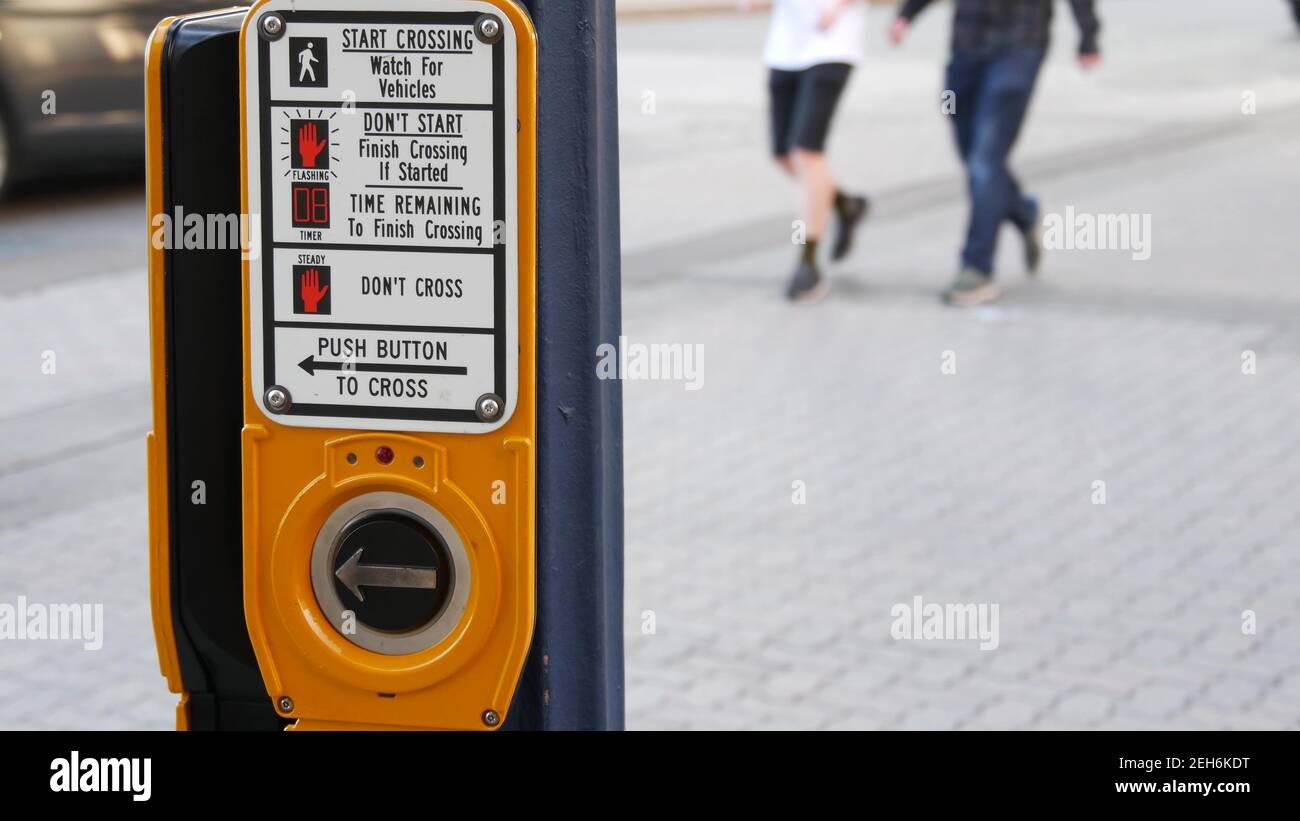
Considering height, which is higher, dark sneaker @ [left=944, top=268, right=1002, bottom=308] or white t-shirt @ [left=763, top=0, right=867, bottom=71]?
white t-shirt @ [left=763, top=0, right=867, bottom=71]

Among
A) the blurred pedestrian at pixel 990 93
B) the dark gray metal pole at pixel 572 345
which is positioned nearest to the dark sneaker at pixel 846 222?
the blurred pedestrian at pixel 990 93

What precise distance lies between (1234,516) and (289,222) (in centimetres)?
436

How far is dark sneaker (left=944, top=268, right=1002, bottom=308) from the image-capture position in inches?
334

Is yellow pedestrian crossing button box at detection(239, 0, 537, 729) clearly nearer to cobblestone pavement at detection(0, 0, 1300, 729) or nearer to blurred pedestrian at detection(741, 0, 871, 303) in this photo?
cobblestone pavement at detection(0, 0, 1300, 729)

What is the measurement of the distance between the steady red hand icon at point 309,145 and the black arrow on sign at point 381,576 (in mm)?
370

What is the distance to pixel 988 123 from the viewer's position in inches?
328

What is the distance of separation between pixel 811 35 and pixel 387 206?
6749mm

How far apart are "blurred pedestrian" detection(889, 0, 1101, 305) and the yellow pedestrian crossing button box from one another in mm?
6823

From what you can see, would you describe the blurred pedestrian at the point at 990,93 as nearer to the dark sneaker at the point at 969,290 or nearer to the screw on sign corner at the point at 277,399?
the dark sneaker at the point at 969,290

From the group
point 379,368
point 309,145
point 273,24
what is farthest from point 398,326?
point 273,24

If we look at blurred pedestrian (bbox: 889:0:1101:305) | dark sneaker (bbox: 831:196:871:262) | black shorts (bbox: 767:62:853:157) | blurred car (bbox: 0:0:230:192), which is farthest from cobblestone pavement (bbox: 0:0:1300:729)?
black shorts (bbox: 767:62:853:157)

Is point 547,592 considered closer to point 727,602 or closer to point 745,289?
point 727,602

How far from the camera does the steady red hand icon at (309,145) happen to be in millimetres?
1720
